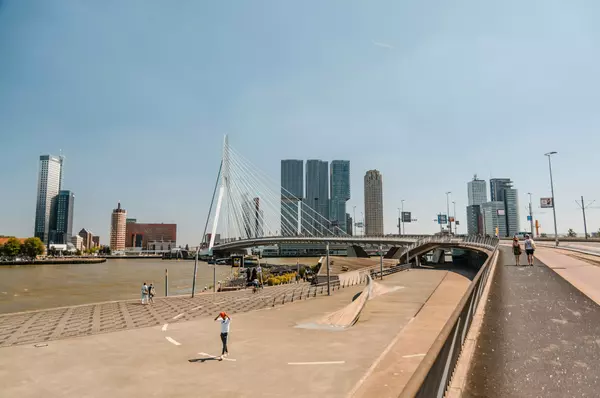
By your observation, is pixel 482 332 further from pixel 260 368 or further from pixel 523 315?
pixel 260 368

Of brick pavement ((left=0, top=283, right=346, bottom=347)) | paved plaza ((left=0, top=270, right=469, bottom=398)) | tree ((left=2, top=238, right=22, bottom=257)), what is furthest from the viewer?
tree ((left=2, top=238, right=22, bottom=257))

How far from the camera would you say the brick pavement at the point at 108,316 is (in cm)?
1770

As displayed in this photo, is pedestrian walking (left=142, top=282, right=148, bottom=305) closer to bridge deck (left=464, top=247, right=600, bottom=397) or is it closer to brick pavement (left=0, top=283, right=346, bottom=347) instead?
Result: brick pavement (left=0, top=283, right=346, bottom=347)

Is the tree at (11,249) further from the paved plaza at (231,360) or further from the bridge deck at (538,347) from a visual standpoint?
the bridge deck at (538,347)

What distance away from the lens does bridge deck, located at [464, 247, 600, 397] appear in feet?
16.5

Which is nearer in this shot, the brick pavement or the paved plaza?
the paved plaza

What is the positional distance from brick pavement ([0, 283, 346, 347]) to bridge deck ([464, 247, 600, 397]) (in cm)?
1724

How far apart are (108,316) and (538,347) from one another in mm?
22432

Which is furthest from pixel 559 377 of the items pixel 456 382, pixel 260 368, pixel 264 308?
pixel 264 308

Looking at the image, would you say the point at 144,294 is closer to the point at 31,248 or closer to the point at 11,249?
the point at 31,248

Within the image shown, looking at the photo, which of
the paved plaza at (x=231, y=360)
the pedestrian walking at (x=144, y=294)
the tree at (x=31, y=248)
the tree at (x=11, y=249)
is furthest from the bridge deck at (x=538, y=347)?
the tree at (x=11, y=249)

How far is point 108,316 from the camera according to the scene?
22.1 metres

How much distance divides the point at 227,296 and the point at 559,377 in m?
29.0

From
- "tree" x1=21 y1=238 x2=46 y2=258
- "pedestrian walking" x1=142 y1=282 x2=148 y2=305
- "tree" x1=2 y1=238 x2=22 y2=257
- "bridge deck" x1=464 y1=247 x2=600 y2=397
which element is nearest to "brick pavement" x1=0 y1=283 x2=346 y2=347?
"pedestrian walking" x1=142 y1=282 x2=148 y2=305
